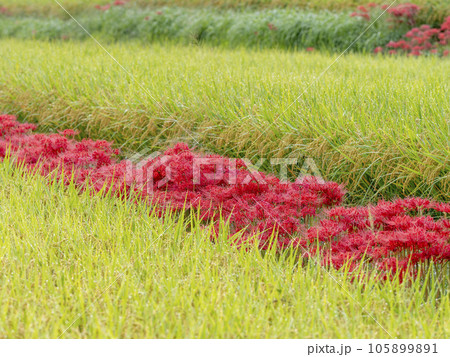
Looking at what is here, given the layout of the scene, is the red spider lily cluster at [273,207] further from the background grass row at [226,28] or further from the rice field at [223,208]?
the background grass row at [226,28]

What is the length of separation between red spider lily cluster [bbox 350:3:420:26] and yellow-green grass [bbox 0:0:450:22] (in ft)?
1.13

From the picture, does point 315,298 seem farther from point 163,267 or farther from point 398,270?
point 163,267

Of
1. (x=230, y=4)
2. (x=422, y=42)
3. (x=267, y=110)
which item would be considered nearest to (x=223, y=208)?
(x=267, y=110)

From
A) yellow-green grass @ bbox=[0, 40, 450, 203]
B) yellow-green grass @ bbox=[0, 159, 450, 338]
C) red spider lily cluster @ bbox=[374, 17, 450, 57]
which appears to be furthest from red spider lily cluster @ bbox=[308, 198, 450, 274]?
red spider lily cluster @ bbox=[374, 17, 450, 57]

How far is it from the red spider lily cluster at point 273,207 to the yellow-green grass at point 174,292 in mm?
166

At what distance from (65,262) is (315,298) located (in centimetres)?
130

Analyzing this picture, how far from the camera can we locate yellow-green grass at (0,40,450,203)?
12.4ft

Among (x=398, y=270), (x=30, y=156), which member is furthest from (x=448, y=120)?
(x=30, y=156)

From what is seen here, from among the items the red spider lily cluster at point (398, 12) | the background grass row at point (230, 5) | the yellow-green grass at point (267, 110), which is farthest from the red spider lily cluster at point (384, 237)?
the background grass row at point (230, 5)

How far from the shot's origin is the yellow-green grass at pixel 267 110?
377cm

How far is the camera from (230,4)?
1266cm

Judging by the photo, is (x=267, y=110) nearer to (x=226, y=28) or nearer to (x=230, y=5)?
(x=226, y=28)

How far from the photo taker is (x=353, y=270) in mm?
2623

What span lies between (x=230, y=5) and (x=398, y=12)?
4394mm
